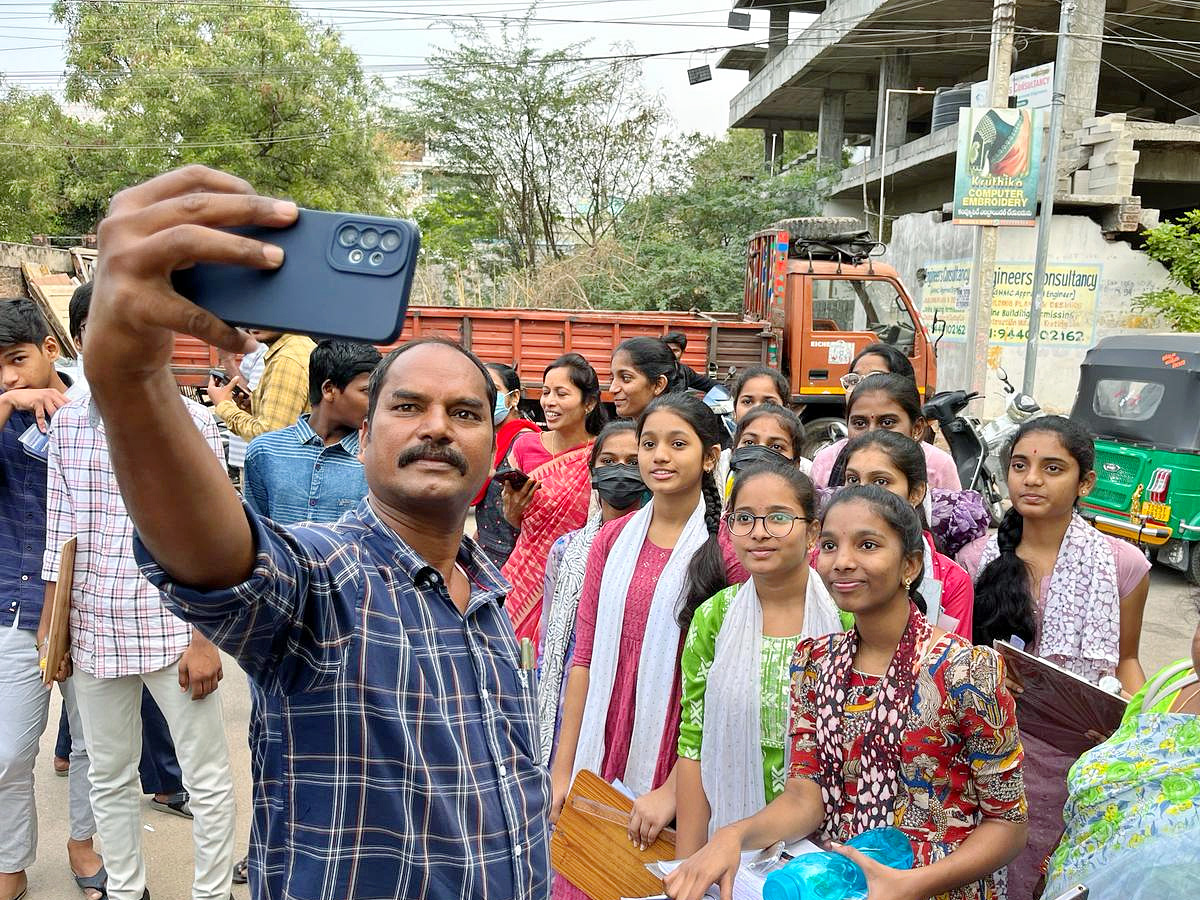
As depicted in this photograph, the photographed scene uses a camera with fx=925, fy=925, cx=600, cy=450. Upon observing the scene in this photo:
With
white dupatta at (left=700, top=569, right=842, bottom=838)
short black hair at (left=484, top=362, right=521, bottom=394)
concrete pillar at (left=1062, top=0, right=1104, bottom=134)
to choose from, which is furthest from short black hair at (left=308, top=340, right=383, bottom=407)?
concrete pillar at (left=1062, top=0, right=1104, bottom=134)

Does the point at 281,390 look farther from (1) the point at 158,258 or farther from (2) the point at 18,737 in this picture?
(1) the point at 158,258

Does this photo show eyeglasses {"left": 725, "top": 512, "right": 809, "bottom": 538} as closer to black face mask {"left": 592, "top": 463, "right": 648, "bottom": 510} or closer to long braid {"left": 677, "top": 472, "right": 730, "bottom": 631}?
long braid {"left": 677, "top": 472, "right": 730, "bottom": 631}

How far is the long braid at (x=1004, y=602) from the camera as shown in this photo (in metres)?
2.80

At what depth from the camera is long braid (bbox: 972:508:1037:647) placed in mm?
2805

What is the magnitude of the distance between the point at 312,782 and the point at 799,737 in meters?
1.11

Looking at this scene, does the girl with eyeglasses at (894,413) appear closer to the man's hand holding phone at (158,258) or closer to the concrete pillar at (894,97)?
the man's hand holding phone at (158,258)

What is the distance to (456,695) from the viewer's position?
4.23 feet

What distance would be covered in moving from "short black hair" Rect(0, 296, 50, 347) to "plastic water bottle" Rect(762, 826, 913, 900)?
281cm

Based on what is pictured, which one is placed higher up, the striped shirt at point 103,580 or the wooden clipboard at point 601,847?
the striped shirt at point 103,580

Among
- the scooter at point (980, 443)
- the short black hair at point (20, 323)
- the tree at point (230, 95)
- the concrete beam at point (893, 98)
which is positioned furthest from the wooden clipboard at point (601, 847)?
the concrete beam at point (893, 98)

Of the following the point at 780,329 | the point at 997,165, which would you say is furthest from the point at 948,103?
the point at 780,329

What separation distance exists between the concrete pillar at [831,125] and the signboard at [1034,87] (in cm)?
892

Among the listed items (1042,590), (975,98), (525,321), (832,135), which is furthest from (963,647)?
(832,135)

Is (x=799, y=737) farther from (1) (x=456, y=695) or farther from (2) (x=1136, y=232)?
(2) (x=1136, y=232)
